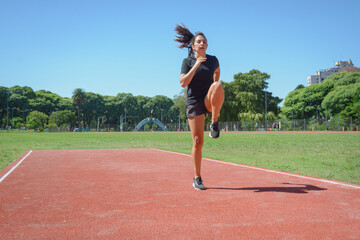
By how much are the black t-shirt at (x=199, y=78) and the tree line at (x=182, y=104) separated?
179ft

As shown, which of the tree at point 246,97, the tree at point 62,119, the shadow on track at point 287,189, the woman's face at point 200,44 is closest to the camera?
the shadow on track at point 287,189

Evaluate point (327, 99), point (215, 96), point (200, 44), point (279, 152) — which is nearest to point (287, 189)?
point (215, 96)

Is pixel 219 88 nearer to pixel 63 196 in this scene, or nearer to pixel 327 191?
pixel 327 191

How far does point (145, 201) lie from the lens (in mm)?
3775

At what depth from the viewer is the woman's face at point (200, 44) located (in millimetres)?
4715

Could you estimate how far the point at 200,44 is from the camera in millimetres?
4711

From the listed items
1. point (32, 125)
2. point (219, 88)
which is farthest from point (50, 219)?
point (32, 125)

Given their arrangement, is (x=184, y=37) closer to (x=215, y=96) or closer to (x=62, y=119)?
(x=215, y=96)

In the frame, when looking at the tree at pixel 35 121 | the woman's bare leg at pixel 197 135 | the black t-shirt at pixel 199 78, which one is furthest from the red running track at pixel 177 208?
the tree at pixel 35 121

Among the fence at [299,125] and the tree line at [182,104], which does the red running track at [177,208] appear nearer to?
the fence at [299,125]

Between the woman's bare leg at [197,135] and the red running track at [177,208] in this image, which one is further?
the woman's bare leg at [197,135]

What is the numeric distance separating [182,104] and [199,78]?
6795 centimetres

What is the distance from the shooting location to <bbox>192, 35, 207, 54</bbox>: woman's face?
471 centimetres

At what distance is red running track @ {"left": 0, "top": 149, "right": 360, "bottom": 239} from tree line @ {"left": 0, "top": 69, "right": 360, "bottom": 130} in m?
54.3
